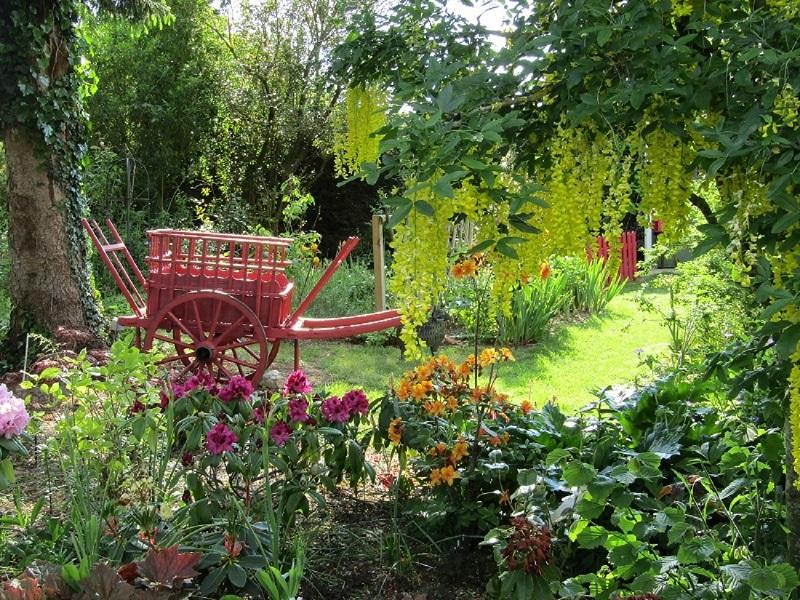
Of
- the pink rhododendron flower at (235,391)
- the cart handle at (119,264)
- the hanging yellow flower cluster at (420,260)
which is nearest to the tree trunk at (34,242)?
the cart handle at (119,264)

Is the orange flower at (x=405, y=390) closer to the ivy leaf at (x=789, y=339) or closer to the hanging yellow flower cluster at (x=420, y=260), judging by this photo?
the hanging yellow flower cluster at (x=420, y=260)

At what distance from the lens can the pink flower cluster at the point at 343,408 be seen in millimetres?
2820

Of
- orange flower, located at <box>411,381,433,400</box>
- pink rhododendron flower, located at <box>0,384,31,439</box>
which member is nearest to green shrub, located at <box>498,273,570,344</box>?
orange flower, located at <box>411,381,433,400</box>

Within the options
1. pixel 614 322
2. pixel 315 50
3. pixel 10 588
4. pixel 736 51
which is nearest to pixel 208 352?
pixel 10 588

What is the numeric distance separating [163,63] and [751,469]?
9267mm

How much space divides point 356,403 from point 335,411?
10 cm

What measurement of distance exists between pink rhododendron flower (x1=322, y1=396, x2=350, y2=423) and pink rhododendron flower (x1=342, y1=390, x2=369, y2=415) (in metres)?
0.03

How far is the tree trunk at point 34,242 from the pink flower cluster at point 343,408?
3.32 meters

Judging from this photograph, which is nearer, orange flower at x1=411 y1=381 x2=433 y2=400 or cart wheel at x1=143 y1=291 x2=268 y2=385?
orange flower at x1=411 y1=381 x2=433 y2=400

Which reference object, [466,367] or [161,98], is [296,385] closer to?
[466,367]

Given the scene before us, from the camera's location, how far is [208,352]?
4719mm

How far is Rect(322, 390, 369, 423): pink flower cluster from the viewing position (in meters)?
2.82

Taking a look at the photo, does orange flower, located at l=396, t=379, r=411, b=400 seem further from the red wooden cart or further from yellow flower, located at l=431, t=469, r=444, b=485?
the red wooden cart

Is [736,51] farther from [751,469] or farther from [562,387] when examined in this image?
[562,387]
